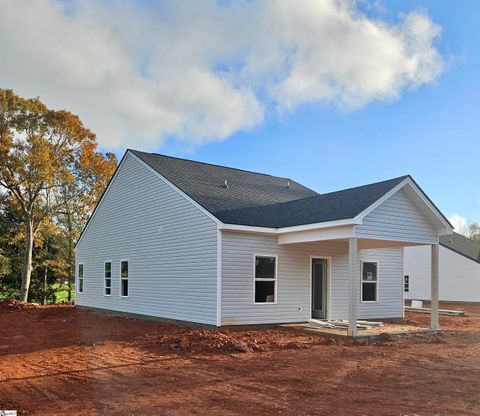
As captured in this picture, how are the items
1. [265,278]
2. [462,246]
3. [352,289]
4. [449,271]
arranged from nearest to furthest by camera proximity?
1. [352,289]
2. [265,278]
3. [449,271]
4. [462,246]

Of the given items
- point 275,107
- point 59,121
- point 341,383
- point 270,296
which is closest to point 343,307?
point 270,296

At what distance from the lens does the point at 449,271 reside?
1297 inches

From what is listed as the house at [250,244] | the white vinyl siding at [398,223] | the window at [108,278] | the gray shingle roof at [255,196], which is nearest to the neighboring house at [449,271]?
the house at [250,244]

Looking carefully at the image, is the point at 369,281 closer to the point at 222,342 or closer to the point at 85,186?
the point at 222,342

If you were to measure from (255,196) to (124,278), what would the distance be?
610 cm

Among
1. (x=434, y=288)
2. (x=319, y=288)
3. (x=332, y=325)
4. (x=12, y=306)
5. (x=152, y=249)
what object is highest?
(x=152, y=249)

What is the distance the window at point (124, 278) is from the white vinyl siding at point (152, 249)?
223mm

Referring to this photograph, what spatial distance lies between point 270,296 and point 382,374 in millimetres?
6417

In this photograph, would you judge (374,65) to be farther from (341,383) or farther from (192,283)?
(341,383)

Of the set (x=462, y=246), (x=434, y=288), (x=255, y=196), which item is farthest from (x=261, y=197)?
(x=462, y=246)

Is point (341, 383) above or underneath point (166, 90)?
underneath

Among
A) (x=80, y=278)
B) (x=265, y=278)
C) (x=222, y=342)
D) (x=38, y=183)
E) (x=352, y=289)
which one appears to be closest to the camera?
(x=222, y=342)

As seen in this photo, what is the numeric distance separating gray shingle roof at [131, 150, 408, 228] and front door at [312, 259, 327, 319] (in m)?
2.19

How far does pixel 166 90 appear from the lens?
1736 centimetres
